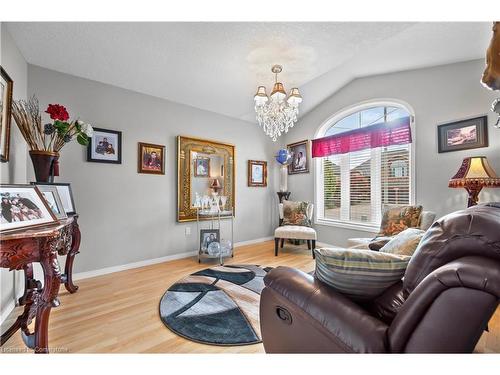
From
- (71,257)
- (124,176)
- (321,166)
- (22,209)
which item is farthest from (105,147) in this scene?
(321,166)

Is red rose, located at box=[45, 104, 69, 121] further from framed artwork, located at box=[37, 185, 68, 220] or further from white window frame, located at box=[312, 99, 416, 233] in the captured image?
white window frame, located at box=[312, 99, 416, 233]

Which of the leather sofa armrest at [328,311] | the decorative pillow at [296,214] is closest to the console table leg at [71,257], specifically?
the leather sofa armrest at [328,311]

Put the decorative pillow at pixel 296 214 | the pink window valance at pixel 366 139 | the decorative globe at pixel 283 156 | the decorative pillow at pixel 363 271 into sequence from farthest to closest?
the decorative globe at pixel 283 156, the decorative pillow at pixel 296 214, the pink window valance at pixel 366 139, the decorative pillow at pixel 363 271

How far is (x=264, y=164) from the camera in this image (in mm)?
4539

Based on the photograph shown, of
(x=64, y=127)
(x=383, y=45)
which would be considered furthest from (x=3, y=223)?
(x=383, y=45)

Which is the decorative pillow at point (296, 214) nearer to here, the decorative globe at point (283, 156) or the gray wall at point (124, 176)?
the decorative globe at point (283, 156)

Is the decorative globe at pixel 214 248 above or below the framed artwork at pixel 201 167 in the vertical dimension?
below

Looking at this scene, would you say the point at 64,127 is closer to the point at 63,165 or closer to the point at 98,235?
the point at 63,165

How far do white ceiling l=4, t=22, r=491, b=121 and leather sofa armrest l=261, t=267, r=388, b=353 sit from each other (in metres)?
2.11

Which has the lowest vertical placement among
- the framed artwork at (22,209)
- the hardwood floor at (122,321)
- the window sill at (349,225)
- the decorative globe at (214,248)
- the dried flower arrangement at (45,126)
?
the hardwood floor at (122,321)

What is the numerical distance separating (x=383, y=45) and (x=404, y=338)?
2902 millimetres

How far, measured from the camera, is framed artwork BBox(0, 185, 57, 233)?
3.99 feet

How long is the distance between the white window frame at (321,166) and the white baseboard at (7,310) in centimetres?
402

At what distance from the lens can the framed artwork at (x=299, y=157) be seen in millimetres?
4336
